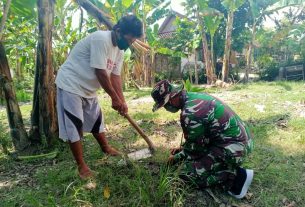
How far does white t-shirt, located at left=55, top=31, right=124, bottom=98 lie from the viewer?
2.71 meters

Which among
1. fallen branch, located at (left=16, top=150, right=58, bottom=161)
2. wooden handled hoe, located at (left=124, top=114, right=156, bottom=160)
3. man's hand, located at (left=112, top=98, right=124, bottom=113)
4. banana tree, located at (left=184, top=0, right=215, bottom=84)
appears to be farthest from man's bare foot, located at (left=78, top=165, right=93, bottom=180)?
banana tree, located at (left=184, top=0, right=215, bottom=84)

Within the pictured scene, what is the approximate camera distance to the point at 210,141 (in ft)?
8.61

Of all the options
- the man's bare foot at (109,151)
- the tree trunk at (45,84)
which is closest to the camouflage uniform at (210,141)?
the man's bare foot at (109,151)

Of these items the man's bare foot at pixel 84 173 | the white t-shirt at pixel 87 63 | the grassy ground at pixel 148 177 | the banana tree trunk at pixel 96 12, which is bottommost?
the grassy ground at pixel 148 177

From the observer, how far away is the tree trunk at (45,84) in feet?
11.7

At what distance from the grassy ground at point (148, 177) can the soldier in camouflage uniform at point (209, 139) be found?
159 mm

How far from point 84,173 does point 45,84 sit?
1.37 meters

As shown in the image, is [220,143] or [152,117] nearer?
[220,143]

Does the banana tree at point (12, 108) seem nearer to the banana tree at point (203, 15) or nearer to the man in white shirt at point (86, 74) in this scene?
the man in white shirt at point (86, 74)

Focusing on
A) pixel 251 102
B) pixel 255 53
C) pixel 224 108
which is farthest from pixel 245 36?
pixel 224 108

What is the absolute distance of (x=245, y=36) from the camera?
49.8 ft

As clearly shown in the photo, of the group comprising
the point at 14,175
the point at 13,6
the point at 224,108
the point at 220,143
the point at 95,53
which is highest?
the point at 13,6

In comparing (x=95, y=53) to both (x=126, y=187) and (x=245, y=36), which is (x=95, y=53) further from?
(x=245, y=36)

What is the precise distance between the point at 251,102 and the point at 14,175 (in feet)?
16.9
